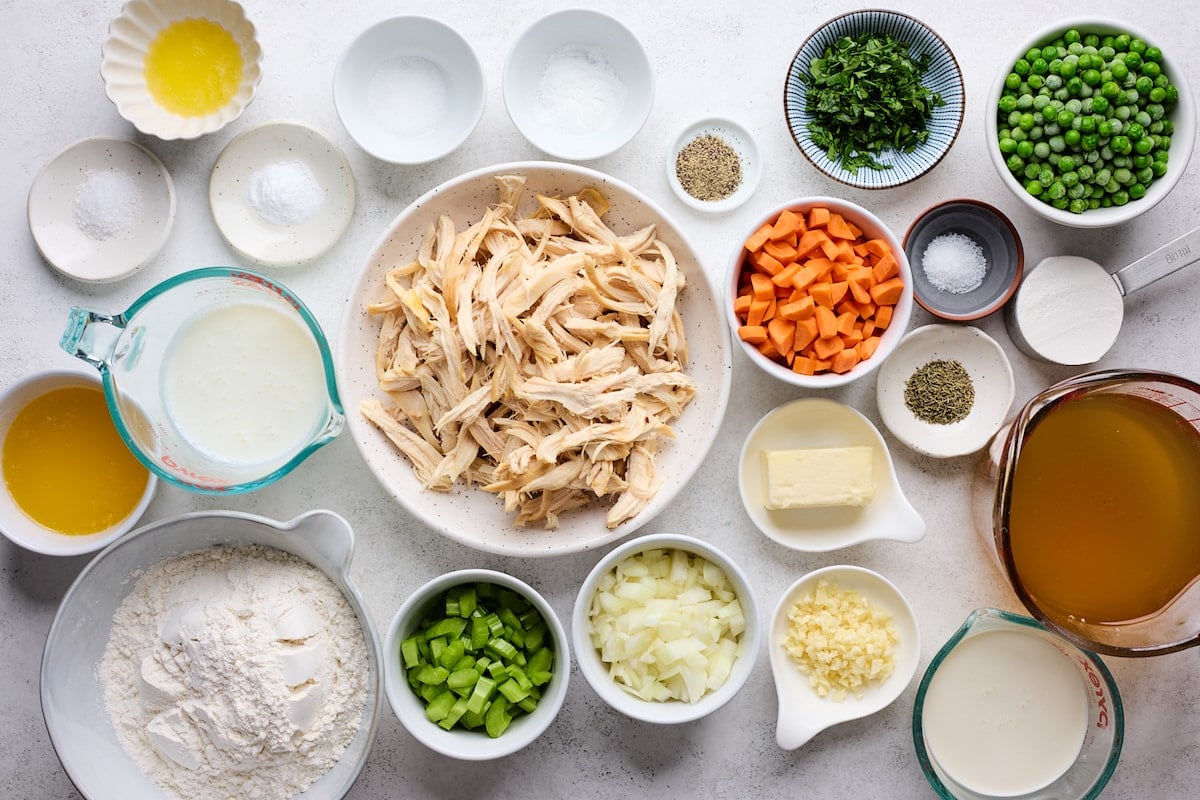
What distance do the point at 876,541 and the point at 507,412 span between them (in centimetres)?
114

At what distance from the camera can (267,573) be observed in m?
2.23

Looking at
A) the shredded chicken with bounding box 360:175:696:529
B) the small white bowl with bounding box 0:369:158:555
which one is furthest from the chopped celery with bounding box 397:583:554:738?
the small white bowl with bounding box 0:369:158:555

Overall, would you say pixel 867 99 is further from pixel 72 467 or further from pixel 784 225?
pixel 72 467

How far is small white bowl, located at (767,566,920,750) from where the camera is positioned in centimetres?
230

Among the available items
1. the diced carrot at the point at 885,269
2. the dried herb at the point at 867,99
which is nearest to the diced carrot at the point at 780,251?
the diced carrot at the point at 885,269

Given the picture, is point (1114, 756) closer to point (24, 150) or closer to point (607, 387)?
point (607, 387)

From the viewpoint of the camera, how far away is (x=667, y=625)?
2186mm

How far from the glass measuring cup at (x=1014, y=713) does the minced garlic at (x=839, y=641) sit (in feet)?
0.56

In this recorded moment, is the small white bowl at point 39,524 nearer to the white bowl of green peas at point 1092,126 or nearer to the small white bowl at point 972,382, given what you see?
the small white bowl at point 972,382

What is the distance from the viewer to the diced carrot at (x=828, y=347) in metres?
2.25

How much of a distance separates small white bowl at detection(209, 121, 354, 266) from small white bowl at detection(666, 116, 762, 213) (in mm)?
925

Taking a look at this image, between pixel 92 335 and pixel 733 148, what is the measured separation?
1.75 m

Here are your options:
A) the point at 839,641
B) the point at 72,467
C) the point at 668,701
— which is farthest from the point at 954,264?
the point at 72,467

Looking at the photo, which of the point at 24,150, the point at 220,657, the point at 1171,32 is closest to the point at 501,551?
the point at 220,657
